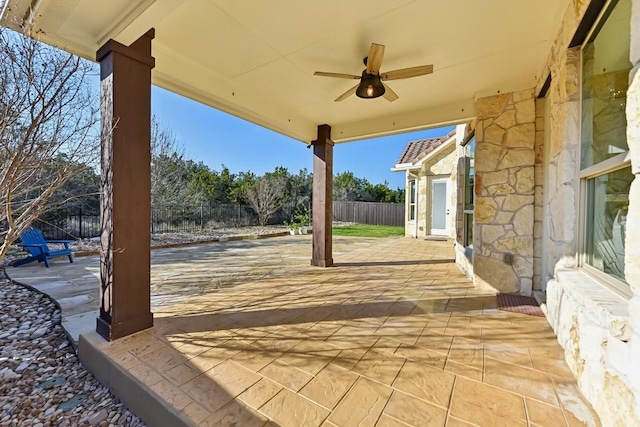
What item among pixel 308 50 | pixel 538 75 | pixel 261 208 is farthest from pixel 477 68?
pixel 261 208

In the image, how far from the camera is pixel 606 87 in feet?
6.19

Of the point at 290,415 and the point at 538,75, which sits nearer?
the point at 290,415

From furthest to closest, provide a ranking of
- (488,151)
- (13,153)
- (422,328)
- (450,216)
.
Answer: (450,216) < (488,151) < (422,328) < (13,153)

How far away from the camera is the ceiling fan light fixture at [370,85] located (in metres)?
3.02

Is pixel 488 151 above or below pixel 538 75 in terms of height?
below

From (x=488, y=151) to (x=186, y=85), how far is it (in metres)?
3.90

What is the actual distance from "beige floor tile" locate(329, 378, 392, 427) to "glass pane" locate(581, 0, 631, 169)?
6.33 ft

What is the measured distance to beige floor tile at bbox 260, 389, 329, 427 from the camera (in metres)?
1.44

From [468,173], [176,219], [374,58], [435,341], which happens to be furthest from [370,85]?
[176,219]

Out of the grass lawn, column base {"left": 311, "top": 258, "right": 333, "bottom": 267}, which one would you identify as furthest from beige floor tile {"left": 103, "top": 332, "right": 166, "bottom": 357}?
the grass lawn

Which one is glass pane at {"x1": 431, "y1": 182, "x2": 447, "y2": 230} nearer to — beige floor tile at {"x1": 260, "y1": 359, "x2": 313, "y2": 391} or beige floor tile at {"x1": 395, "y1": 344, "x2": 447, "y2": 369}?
beige floor tile at {"x1": 395, "y1": 344, "x2": 447, "y2": 369}

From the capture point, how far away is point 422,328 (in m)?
2.55

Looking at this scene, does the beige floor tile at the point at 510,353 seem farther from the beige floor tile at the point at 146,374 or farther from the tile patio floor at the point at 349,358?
the beige floor tile at the point at 146,374

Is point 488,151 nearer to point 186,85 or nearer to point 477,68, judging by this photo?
point 477,68
